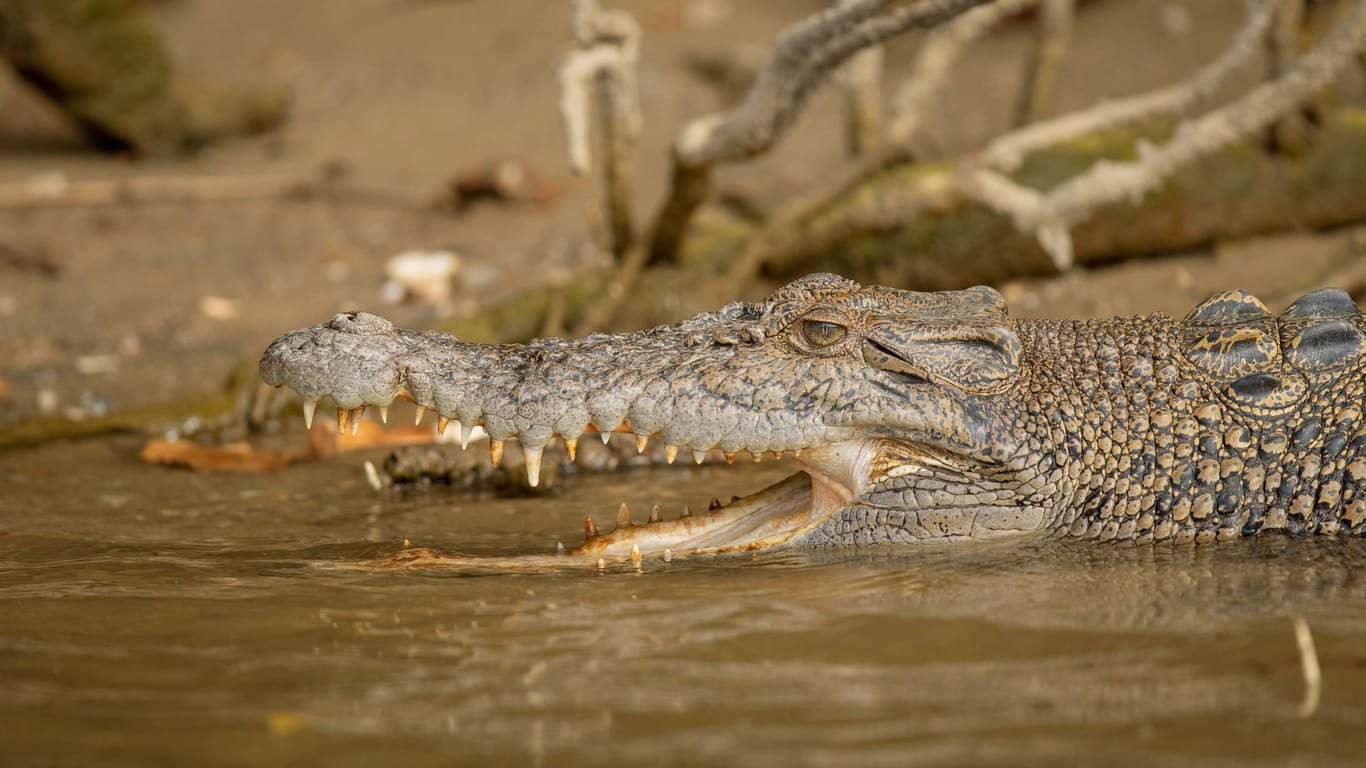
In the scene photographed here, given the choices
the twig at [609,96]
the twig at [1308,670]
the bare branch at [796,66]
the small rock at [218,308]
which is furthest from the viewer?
the small rock at [218,308]

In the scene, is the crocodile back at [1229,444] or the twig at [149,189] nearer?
the crocodile back at [1229,444]

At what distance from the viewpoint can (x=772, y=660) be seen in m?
2.96

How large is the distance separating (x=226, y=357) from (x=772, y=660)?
5168mm

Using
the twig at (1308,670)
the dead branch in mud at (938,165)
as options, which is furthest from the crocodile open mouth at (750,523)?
the dead branch in mud at (938,165)

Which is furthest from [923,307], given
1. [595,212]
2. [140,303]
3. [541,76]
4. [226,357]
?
[541,76]

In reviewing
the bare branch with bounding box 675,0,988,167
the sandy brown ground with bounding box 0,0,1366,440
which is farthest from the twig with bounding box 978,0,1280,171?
the bare branch with bounding box 675,0,988,167

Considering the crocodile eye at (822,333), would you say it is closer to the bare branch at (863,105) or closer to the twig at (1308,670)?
the twig at (1308,670)

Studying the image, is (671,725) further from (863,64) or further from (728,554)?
(863,64)

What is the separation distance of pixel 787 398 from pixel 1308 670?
5.24ft

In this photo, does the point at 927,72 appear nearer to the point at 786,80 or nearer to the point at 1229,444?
the point at 786,80

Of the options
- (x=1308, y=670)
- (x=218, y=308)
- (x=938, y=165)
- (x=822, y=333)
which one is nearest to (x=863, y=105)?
(x=938, y=165)

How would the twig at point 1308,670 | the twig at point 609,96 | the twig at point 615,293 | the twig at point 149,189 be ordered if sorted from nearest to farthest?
the twig at point 1308,670, the twig at point 609,96, the twig at point 615,293, the twig at point 149,189

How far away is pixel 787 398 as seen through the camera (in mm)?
3912

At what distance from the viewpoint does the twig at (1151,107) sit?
20.0 ft
